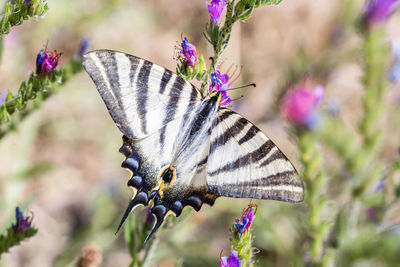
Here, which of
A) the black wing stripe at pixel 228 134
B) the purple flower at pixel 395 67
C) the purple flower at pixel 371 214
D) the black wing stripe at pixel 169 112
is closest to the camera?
the black wing stripe at pixel 228 134

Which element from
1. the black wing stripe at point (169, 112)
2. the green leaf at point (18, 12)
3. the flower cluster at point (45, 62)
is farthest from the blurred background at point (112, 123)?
the green leaf at point (18, 12)

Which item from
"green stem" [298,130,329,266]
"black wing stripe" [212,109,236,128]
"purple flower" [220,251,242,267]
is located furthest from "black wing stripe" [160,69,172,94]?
"purple flower" [220,251,242,267]

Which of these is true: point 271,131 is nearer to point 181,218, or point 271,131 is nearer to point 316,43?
point 316,43

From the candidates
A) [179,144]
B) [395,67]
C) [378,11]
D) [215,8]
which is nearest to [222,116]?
[179,144]

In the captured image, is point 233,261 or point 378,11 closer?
point 233,261

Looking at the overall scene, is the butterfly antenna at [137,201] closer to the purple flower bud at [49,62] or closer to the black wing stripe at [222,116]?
the black wing stripe at [222,116]

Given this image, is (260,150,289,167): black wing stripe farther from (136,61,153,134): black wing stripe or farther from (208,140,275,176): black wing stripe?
(136,61,153,134): black wing stripe

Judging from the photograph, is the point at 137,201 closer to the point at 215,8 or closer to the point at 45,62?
the point at 45,62
